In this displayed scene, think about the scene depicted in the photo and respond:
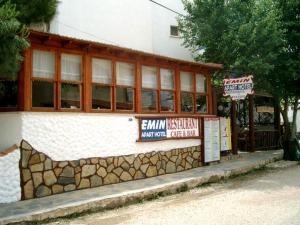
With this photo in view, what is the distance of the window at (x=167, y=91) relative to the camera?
1331 cm

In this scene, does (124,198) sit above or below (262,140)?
below

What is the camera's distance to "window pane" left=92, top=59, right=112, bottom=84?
1106 cm

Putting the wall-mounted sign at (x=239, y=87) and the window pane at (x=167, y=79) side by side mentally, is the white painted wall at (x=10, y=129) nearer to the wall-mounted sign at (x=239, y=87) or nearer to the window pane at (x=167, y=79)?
the window pane at (x=167, y=79)

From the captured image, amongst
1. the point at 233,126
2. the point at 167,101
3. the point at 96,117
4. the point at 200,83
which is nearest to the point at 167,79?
the point at 167,101

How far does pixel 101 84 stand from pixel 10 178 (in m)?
3.68

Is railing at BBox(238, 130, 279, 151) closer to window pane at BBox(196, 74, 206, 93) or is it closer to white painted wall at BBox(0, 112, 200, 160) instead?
window pane at BBox(196, 74, 206, 93)

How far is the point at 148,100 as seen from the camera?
42.1 feet

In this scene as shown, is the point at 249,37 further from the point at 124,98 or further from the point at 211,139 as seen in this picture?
the point at 124,98

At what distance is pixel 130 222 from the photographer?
7828mm

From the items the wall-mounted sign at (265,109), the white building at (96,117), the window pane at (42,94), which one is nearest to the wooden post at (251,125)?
the wall-mounted sign at (265,109)

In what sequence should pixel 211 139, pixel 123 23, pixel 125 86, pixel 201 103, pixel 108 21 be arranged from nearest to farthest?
pixel 125 86 → pixel 211 139 → pixel 201 103 → pixel 108 21 → pixel 123 23

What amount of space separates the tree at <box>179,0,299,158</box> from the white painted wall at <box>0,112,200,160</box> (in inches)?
227

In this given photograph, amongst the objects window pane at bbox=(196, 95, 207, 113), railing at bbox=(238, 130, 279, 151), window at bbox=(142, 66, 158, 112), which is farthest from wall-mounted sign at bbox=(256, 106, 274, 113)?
window at bbox=(142, 66, 158, 112)

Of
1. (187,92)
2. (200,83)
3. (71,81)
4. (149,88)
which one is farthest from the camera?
(200,83)
